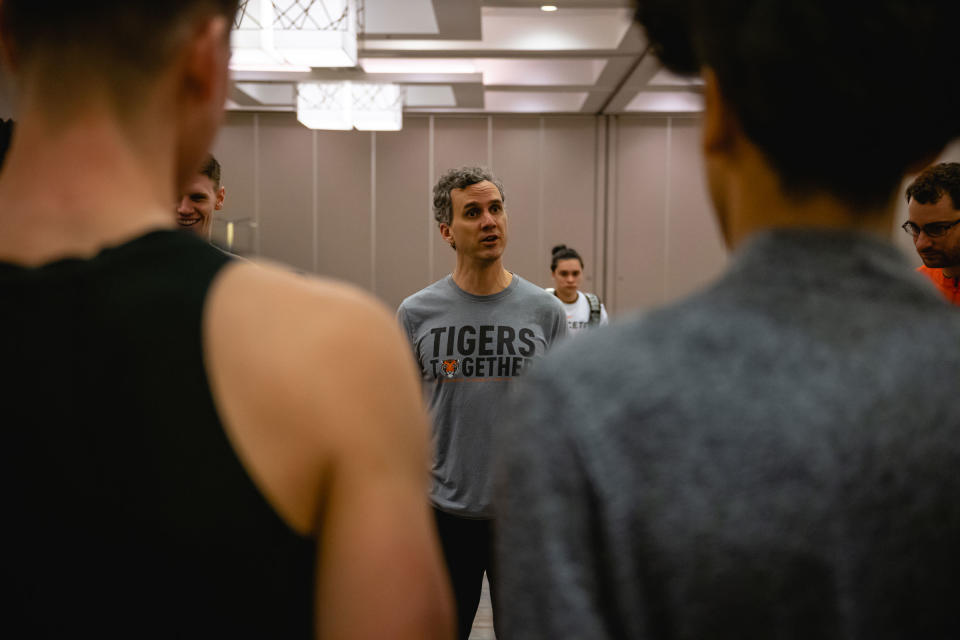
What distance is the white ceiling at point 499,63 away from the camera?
6355 millimetres

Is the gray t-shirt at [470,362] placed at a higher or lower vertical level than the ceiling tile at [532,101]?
lower

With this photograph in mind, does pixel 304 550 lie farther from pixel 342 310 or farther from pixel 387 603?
pixel 342 310

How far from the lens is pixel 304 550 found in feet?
2.06

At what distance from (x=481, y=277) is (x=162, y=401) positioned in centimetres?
226

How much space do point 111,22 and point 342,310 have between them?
1.01 ft

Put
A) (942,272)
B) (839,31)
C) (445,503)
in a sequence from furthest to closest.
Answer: (942,272) < (445,503) < (839,31)

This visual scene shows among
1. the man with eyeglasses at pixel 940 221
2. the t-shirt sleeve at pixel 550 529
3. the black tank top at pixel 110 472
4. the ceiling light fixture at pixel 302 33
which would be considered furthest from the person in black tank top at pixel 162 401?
the ceiling light fixture at pixel 302 33

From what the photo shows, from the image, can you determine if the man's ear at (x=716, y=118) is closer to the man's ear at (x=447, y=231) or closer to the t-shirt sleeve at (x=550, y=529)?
the t-shirt sleeve at (x=550, y=529)

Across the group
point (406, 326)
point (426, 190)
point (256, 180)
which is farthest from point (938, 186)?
point (256, 180)

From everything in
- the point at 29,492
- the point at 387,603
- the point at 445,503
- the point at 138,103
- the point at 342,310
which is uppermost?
the point at 138,103

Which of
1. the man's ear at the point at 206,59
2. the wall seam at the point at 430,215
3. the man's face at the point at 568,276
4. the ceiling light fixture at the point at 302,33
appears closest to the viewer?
the man's ear at the point at 206,59

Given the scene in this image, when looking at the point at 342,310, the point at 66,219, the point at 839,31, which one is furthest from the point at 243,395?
the point at 839,31

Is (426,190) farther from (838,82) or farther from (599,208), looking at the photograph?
(838,82)

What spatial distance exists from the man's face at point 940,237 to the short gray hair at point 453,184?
1606 millimetres
